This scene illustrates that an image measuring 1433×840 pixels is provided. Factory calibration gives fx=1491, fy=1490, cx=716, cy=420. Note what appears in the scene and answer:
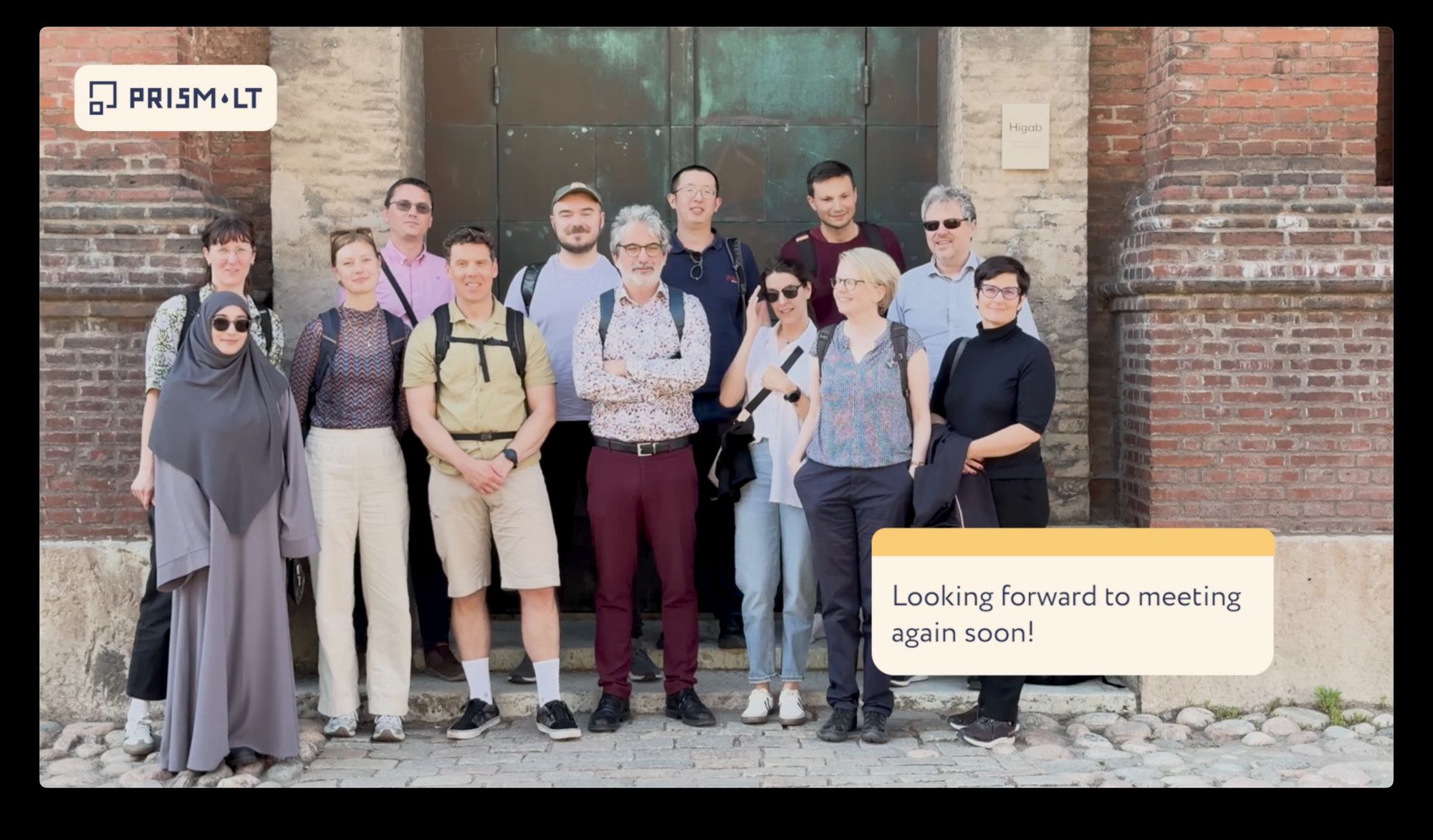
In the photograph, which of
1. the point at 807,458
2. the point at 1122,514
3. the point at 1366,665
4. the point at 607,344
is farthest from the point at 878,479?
the point at 1366,665

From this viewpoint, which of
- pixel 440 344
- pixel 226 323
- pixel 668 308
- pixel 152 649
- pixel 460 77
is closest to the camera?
pixel 226 323

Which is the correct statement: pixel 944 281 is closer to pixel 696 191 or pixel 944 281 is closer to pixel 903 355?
pixel 903 355

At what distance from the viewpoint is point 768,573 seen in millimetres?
6355

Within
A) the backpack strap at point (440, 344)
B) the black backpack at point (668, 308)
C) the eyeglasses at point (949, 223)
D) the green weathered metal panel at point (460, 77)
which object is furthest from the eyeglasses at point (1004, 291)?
the green weathered metal panel at point (460, 77)

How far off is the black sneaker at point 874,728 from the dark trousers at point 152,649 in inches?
111

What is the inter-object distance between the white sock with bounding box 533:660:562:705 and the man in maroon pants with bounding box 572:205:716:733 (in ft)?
0.67

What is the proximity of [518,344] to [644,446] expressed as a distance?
666mm

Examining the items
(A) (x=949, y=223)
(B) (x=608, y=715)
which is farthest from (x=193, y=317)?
(A) (x=949, y=223)

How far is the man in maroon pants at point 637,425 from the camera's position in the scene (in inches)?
241

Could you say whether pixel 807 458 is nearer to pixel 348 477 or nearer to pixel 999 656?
pixel 999 656

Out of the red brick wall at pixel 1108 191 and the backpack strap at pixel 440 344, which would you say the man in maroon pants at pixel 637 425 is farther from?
the red brick wall at pixel 1108 191

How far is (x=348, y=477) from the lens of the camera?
20.1 ft

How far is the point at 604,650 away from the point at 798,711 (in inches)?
34.5

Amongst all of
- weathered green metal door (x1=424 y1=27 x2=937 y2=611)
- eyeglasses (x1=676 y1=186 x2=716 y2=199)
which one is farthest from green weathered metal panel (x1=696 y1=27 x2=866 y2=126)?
eyeglasses (x1=676 y1=186 x2=716 y2=199)
